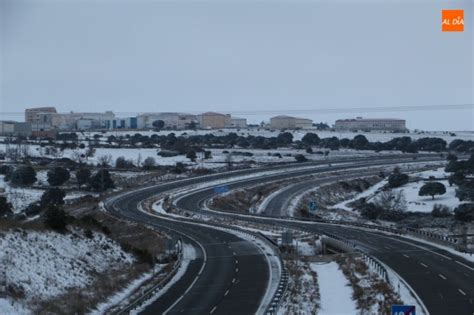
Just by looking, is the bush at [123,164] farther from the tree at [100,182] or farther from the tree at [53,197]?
the tree at [53,197]

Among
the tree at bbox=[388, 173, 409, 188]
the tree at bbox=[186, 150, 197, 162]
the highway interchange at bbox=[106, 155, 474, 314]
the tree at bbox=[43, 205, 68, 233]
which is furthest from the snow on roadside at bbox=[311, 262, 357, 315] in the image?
the tree at bbox=[186, 150, 197, 162]

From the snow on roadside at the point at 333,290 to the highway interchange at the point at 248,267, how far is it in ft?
8.85

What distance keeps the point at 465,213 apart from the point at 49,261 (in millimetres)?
46009

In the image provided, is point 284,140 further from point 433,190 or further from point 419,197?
point 433,190

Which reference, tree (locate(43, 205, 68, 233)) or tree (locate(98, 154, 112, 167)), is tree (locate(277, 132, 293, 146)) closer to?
tree (locate(98, 154, 112, 167))

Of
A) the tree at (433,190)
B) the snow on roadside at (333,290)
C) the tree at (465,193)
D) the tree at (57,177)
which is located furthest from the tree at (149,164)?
the snow on roadside at (333,290)

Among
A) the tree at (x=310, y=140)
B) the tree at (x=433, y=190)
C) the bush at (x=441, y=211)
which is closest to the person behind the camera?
the bush at (x=441, y=211)

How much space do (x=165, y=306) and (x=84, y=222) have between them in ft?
45.9

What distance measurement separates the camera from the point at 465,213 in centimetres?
6375

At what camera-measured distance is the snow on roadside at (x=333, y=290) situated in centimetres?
2595

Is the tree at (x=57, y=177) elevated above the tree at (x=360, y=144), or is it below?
below

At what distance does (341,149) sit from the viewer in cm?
15512

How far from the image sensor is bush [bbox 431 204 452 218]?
2680 inches

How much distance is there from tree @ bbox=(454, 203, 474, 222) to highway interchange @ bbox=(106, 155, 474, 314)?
13.4 metres
